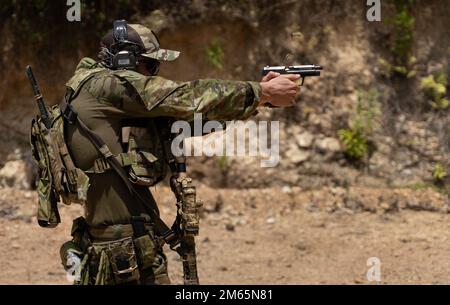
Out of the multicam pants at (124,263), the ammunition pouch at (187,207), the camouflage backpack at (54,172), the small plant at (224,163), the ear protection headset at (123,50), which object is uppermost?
the ear protection headset at (123,50)

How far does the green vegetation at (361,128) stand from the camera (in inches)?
333

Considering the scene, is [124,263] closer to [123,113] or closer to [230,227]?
[123,113]

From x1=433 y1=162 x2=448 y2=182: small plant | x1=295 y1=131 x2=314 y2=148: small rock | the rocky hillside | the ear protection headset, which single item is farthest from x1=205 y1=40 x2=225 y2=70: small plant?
the ear protection headset

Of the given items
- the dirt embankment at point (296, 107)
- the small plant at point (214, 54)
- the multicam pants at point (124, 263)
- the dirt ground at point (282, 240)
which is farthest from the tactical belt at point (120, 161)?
the small plant at point (214, 54)

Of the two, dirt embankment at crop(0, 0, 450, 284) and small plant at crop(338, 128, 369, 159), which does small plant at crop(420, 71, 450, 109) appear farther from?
small plant at crop(338, 128, 369, 159)

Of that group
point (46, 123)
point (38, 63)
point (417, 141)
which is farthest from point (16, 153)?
point (46, 123)

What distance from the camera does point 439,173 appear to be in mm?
8367

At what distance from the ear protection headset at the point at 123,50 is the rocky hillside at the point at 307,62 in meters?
4.42

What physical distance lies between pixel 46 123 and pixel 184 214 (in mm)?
807

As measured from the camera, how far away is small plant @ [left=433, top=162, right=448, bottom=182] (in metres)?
8.37

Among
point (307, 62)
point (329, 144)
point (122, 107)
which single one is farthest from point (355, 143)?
point (122, 107)

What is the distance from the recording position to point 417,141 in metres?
8.55

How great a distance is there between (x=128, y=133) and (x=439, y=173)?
528cm

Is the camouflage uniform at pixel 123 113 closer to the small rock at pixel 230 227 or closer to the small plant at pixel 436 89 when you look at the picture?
the small rock at pixel 230 227
